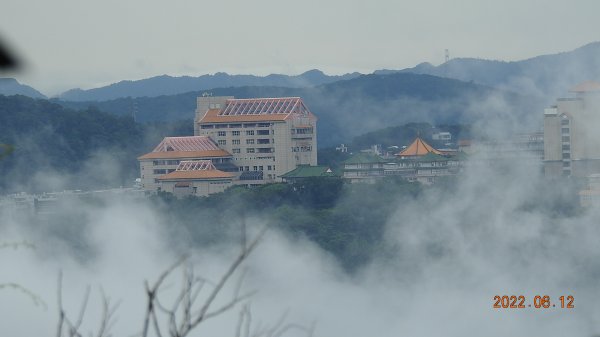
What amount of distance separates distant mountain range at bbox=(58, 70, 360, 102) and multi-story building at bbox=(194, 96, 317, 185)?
44.5 m

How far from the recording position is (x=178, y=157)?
3025 centimetres

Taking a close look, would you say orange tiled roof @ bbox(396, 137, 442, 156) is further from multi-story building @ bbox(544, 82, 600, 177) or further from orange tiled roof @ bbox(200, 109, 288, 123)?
orange tiled roof @ bbox(200, 109, 288, 123)

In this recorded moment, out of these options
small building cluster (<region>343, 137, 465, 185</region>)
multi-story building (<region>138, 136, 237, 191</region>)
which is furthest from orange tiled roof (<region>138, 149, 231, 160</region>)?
small building cluster (<region>343, 137, 465, 185</region>)

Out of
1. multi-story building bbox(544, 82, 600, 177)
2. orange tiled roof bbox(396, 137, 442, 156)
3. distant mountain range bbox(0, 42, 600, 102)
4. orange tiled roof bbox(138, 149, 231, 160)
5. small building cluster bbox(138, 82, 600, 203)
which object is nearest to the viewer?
small building cluster bbox(138, 82, 600, 203)

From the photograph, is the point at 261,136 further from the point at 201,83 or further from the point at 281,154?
the point at 201,83

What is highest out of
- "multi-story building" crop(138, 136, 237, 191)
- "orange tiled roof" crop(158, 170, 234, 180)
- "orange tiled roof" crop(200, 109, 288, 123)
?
"orange tiled roof" crop(200, 109, 288, 123)

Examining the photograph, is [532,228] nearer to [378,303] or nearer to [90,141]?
[378,303]

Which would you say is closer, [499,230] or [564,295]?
[564,295]

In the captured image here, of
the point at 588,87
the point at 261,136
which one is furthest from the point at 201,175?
the point at 588,87

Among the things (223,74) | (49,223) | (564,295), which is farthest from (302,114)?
(223,74)

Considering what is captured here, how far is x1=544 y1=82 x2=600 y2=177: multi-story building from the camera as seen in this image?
29547 mm

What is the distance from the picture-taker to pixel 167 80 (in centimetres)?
8125

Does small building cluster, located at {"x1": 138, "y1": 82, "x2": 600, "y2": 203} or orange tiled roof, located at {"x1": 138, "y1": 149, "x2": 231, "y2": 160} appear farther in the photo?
orange tiled roof, located at {"x1": 138, "y1": 149, "x2": 231, "y2": 160}

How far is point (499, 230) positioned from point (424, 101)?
38914 mm
